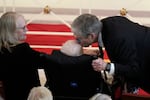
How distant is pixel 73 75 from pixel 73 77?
18 millimetres

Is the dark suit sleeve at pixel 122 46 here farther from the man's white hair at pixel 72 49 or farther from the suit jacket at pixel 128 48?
the man's white hair at pixel 72 49

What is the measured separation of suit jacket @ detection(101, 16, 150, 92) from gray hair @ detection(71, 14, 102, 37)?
0.23 ft

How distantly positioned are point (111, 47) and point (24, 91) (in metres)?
0.66

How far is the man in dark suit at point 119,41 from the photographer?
2.38 m

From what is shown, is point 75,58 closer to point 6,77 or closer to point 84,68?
point 84,68

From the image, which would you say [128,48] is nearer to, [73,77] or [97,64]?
[97,64]

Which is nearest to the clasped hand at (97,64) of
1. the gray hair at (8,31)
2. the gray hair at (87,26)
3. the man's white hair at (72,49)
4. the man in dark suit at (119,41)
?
the man in dark suit at (119,41)

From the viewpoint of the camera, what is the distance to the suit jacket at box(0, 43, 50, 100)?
2.37 metres

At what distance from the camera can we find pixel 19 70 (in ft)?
7.89

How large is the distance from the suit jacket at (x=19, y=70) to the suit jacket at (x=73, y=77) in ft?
0.34

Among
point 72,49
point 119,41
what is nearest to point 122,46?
point 119,41

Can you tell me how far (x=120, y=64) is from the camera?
2.42m

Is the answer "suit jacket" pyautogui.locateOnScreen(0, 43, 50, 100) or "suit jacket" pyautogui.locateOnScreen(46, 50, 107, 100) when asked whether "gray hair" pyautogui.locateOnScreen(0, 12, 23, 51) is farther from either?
"suit jacket" pyautogui.locateOnScreen(46, 50, 107, 100)

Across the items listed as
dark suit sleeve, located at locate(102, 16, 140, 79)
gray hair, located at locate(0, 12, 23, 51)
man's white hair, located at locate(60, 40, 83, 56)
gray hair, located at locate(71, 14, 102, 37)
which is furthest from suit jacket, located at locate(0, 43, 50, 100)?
dark suit sleeve, located at locate(102, 16, 140, 79)
